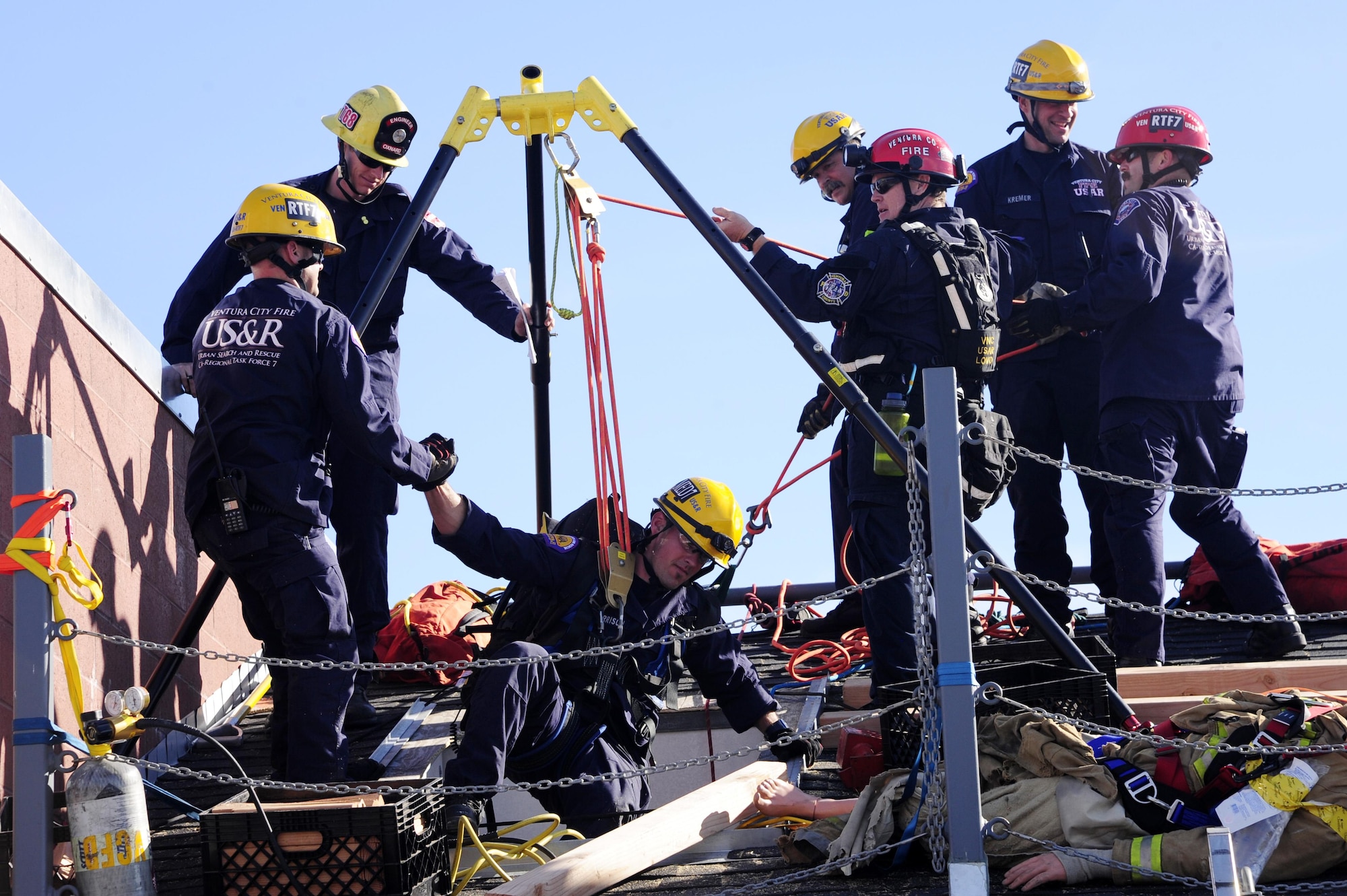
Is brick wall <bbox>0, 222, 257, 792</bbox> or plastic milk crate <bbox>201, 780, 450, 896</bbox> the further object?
brick wall <bbox>0, 222, 257, 792</bbox>

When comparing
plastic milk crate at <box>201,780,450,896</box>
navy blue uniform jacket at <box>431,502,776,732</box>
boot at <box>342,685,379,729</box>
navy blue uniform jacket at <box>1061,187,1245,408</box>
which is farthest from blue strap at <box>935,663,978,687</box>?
boot at <box>342,685,379,729</box>

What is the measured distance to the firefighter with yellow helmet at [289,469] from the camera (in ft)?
17.7

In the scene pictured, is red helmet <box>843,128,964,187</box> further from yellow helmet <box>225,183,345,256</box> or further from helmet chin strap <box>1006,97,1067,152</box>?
yellow helmet <box>225,183,345,256</box>

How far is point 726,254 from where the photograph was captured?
241 inches

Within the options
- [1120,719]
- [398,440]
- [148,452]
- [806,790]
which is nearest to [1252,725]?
[1120,719]

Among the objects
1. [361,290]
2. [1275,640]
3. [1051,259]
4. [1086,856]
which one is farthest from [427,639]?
[1086,856]

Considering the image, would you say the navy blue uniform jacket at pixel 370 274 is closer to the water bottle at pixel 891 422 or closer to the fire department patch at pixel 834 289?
the fire department patch at pixel 834 289

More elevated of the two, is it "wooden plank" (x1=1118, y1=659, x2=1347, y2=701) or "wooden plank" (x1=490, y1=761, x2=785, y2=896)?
"wooden plank" (x1=1118, y1=659, x2=1347, y2=701)

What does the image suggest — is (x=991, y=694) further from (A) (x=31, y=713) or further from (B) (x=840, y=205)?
(B) (x=840, y=205)

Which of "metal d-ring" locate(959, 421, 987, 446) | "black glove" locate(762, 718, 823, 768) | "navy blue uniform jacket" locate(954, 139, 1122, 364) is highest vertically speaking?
"navy blue uniform jacket" locate(954, 139, 1122, 364)

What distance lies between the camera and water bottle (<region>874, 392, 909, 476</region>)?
6.21m

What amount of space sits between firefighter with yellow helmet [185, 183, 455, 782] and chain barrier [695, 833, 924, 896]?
1.57 meters

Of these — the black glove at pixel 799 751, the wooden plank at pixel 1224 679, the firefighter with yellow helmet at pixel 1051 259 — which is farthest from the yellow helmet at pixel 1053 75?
the black glove at pixel 799 751

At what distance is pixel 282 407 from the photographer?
18.1ft
